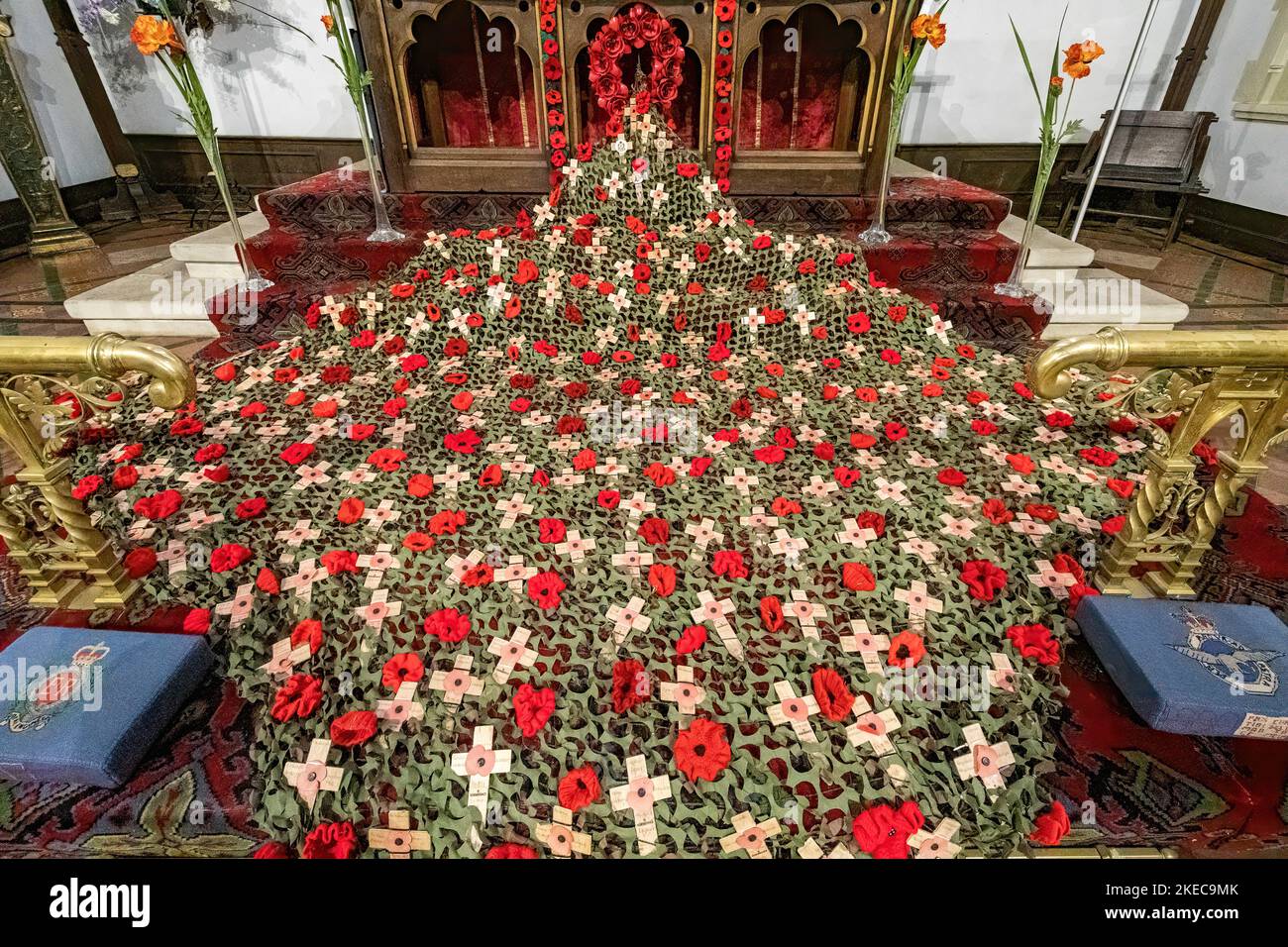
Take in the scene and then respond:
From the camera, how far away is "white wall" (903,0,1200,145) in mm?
5707

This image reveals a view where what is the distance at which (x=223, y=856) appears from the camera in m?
1.59

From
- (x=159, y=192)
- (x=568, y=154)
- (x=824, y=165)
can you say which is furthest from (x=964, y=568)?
(x=159, y=192)

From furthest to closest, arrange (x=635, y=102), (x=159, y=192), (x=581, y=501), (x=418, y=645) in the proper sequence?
1. (x=159, y=192)
2. (x=635, y=102)
3. (x=581, y=501)
4. (x=418, y=645)

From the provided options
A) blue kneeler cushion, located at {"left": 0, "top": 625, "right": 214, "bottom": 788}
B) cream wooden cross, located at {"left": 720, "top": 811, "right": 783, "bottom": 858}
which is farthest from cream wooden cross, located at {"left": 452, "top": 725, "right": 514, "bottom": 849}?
blue kneeler cushion, located at {"left": 0, "top": 625, "right": 214, "bottom": 788}

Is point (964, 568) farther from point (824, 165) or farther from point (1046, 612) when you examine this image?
point (824, 165)

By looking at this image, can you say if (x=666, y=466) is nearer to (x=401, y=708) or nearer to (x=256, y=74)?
(x=401, y=708)

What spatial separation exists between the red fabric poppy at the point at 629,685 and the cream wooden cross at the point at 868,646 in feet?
2.35

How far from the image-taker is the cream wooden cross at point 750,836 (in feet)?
5.24

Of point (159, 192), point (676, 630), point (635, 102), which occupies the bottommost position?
point (676, 630)

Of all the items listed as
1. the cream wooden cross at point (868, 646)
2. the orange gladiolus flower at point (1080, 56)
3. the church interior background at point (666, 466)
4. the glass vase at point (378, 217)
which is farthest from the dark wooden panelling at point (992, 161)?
the cream wooden cross at point (868, 646)

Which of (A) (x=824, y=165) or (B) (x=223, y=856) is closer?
(B) (x=223, y=856)

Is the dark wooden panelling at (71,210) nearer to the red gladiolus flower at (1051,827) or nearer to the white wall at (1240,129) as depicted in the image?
the red gladiolus flower at (1051,827)
